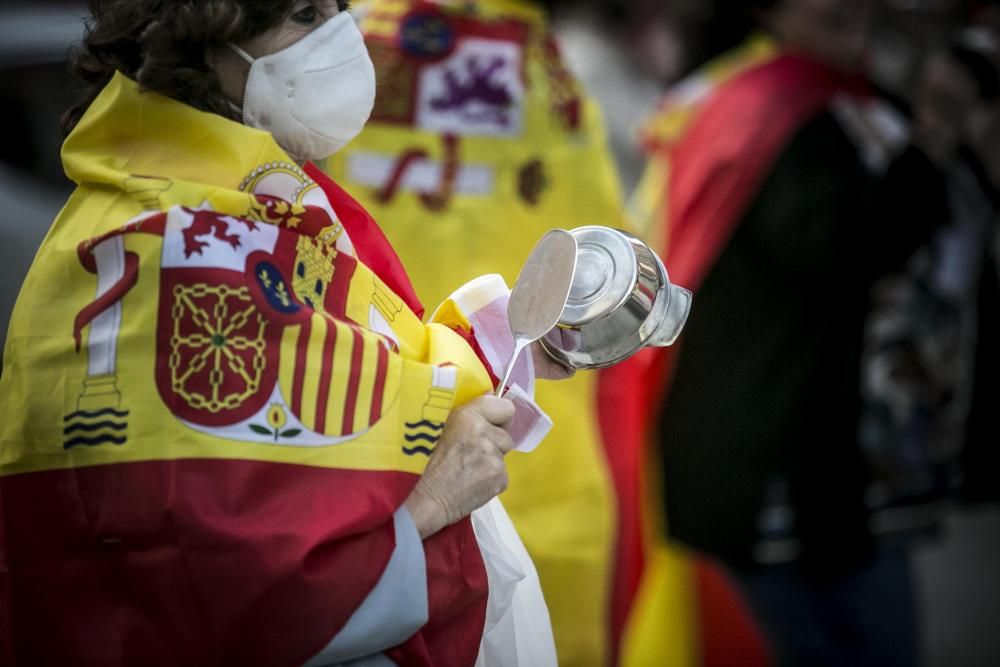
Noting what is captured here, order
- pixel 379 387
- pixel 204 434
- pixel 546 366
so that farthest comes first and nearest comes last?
pixel 546 366 < pixel 379 387 < pixel 204 434

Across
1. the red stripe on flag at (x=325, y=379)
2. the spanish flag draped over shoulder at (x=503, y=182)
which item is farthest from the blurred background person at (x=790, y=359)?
the red stripe on flag at (x=325, y=379)

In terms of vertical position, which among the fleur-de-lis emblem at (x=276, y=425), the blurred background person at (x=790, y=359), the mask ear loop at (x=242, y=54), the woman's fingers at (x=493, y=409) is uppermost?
the mask ear loop at (x=242, y=54)

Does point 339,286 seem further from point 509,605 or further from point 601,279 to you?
point 509,605

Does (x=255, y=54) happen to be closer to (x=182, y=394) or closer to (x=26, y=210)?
(x=182, y=394)

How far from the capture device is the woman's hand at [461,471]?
1.89 m

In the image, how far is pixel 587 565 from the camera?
3.55 meters

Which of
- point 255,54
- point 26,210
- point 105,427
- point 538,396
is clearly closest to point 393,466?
point 105,427

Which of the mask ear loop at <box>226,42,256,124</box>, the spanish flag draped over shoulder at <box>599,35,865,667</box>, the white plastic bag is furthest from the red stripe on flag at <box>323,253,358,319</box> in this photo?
the spanish flag draped over shoulder at <box>599,35,865,667</box>

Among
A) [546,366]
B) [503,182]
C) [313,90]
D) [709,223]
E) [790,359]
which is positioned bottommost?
[790,359]

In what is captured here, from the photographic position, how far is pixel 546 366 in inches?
85.5

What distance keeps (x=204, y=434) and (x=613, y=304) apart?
0.62m

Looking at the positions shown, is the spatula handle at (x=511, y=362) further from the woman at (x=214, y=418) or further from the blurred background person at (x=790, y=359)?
the blurred background person at (x=790, y=359)

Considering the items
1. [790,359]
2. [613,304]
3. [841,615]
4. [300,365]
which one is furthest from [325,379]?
[841,615]

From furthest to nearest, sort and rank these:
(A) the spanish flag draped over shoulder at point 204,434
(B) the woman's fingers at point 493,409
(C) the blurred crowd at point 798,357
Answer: (C) the blurred crowd at point 798,357
(B) the woman's fingers at point 493,409
(A) the spanish flag draped over shoulder at point 204,434
